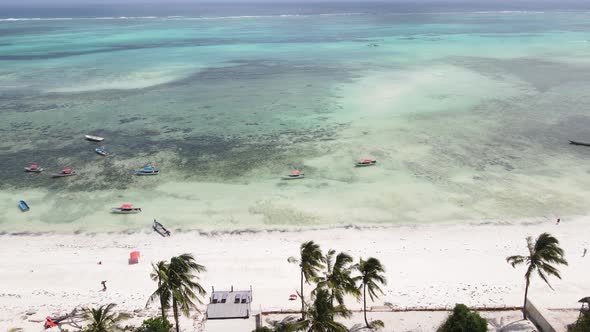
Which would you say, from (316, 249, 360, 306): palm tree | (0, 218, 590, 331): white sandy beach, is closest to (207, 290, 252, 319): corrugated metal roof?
(0, 218, 590, 331): white sandy beach

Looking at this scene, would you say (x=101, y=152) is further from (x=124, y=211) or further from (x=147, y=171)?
(x=124, y=211)

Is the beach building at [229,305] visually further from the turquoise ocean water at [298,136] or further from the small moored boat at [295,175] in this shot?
the small moored boat at [295,175]

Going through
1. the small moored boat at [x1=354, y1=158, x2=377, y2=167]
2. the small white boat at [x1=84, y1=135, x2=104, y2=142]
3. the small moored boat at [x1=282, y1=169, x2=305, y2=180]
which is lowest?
the small moored boat at [x1=282, y1=169, x2=305, y2=180]

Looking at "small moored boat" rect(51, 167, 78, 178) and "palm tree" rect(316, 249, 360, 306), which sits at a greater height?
"small moored boat" rect(51, 167, 78, 178)

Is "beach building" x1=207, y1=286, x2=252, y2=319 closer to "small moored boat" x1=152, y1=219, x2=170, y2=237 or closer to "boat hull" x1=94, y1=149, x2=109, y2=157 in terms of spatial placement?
"small moored boat" x1=152, y1=219, x2=170, y2=237

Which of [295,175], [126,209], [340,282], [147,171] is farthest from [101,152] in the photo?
[340,282]

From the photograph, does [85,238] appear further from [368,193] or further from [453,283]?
[453,283]

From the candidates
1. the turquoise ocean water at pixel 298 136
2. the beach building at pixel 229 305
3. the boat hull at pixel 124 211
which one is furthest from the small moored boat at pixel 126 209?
the beach building at pixel 229 305

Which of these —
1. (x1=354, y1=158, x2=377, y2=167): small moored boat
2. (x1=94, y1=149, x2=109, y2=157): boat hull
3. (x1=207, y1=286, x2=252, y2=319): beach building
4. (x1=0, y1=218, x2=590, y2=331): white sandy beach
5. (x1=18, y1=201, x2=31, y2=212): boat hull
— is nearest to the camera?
(x1=207, y1=286, x2=252, y2=319): beach building
